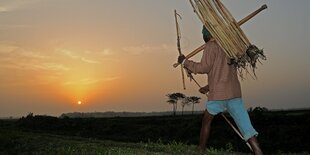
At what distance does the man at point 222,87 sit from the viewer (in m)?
7.78

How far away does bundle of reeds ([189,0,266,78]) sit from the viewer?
7793mm

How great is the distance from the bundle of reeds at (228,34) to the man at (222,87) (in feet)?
0.50

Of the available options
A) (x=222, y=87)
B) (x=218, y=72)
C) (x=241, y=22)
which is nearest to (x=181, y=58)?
(x=218, y=72)

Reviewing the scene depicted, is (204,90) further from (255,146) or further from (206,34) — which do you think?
(255,146)

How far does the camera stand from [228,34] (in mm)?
Answer: 7949

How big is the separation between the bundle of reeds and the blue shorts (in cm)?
52

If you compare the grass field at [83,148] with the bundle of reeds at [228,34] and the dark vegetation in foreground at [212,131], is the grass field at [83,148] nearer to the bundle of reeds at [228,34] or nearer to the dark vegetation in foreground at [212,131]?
the bundle of reeds at [228,34]

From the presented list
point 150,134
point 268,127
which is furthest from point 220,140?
point 150,134

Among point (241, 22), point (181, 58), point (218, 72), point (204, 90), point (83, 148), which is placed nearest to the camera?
point (218, 72)

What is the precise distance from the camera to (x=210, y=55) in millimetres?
8016

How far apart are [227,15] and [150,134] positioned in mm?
46254

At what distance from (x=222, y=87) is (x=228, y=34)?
3.08 ft

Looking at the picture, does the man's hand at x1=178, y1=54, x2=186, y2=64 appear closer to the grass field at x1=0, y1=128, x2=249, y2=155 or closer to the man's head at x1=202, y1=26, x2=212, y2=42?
the man's head at x1=202, y1=26, x2=212, y2=42

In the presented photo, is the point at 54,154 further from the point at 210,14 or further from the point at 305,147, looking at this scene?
the point at 305,147
